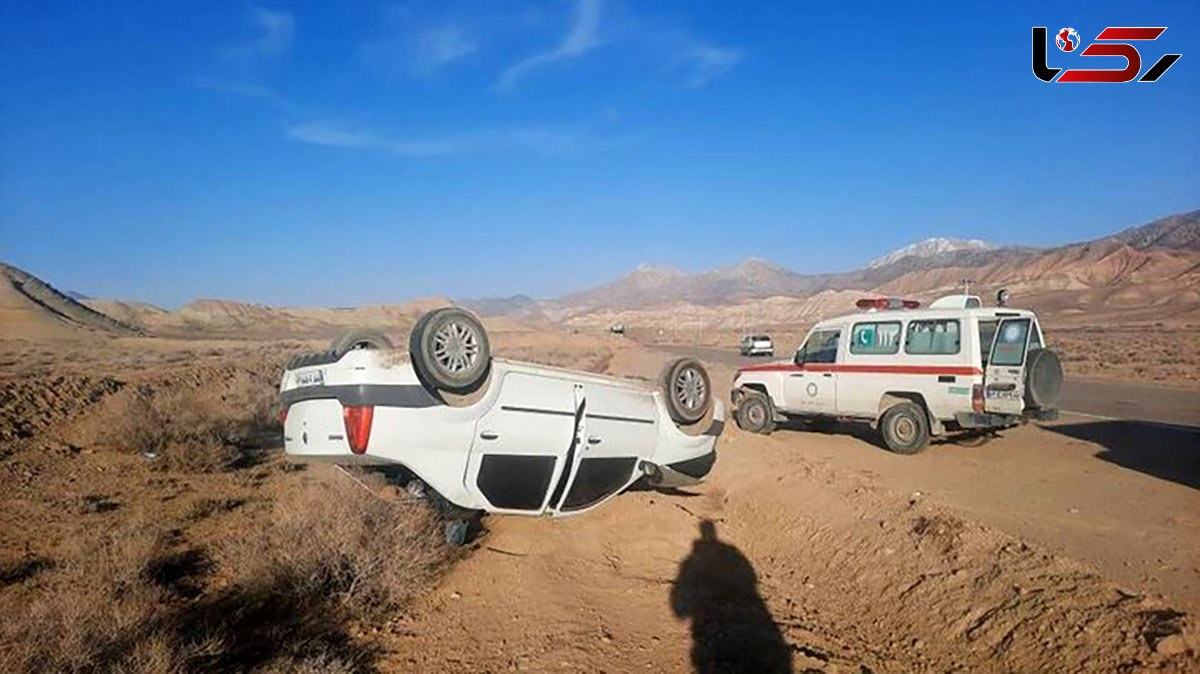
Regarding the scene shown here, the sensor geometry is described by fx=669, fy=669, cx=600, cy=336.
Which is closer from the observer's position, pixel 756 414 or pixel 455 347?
pixel 455 347

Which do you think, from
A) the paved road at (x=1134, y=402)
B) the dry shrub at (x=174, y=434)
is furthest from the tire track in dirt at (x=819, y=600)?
the paved road at (x=1134, y=402)

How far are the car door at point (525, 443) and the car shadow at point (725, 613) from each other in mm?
1412

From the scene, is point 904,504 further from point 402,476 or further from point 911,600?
point 402,476

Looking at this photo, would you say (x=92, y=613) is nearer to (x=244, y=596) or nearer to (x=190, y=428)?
(x=244, y=596)

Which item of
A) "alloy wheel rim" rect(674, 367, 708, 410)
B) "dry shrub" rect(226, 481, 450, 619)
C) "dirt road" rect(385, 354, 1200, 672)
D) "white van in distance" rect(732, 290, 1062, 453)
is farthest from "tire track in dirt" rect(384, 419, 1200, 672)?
"white van in distance" rect(732, 290, 1062, 453)

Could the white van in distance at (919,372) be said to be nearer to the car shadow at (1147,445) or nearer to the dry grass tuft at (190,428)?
the car shadow at (1147,445)

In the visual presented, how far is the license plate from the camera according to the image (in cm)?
519

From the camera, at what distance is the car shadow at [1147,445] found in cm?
836

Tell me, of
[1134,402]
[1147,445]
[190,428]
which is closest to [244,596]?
[190,428]

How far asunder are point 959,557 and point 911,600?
1.97ft

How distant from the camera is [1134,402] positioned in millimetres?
15000

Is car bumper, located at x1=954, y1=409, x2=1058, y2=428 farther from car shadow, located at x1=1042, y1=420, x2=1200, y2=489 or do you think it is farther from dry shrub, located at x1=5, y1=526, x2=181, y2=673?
dry shrub, located at x1=5, y1=526, x2=181, y2=673

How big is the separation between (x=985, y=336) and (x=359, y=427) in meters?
8.84

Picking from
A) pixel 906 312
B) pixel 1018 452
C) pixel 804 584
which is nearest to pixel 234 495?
pixel 804 584
